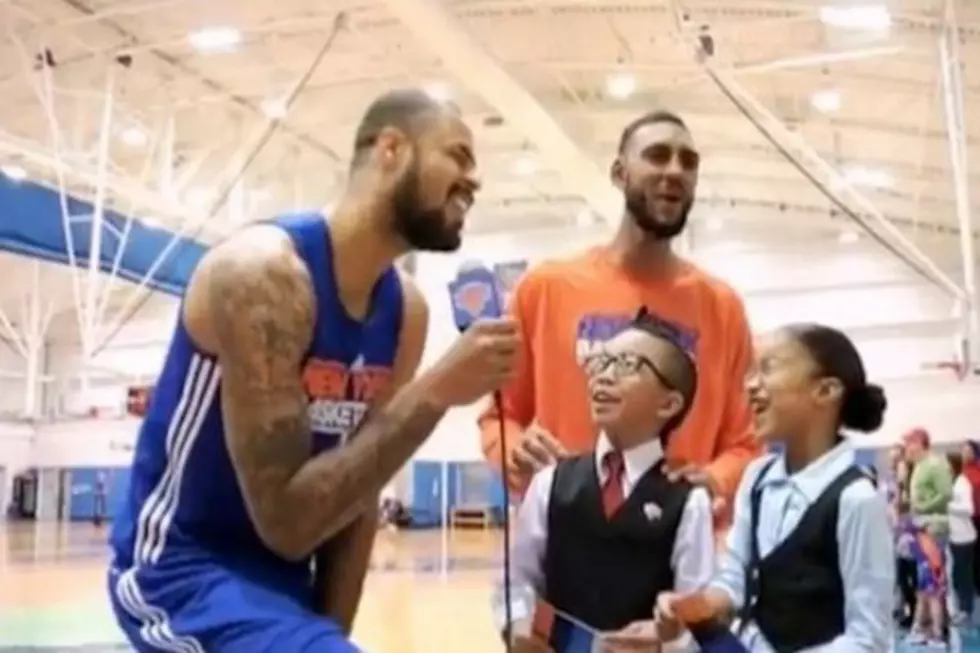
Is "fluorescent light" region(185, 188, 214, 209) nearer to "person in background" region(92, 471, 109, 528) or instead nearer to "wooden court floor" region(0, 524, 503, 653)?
"wooden court floor" region(0, 524, 503, 653)

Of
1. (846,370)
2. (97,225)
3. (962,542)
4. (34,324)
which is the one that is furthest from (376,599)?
(34,324)

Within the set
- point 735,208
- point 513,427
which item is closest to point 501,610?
point 513,427

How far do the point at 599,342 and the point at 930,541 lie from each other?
301 inches

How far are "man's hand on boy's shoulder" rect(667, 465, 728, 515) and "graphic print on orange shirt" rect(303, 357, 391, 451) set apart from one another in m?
0.65

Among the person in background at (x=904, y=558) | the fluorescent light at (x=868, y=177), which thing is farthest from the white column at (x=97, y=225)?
the fluorescent light at (x=868, y=177)

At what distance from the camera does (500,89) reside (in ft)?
52.0

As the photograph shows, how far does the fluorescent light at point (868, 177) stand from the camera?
21359 mm

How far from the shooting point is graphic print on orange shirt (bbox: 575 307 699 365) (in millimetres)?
2941

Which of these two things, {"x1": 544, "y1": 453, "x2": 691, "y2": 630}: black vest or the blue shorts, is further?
{"x1": 544, "y1": 453, "x2": 691, "y2": 630}: black vest

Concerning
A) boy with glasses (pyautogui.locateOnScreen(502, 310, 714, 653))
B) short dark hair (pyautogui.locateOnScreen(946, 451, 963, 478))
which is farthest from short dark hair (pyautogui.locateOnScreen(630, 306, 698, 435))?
short dark hair (pyautogui.locateOnScreen(946, 451, 963, 478))

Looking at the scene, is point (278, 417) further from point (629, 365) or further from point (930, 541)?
point (930, 541)

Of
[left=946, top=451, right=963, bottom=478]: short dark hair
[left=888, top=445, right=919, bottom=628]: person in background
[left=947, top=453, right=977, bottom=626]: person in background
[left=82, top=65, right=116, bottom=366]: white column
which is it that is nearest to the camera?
[left=888, top=445, right=919, bottom=628]: person in background

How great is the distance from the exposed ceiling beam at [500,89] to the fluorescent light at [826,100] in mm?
2968

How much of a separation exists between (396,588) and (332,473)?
10.6 metres
